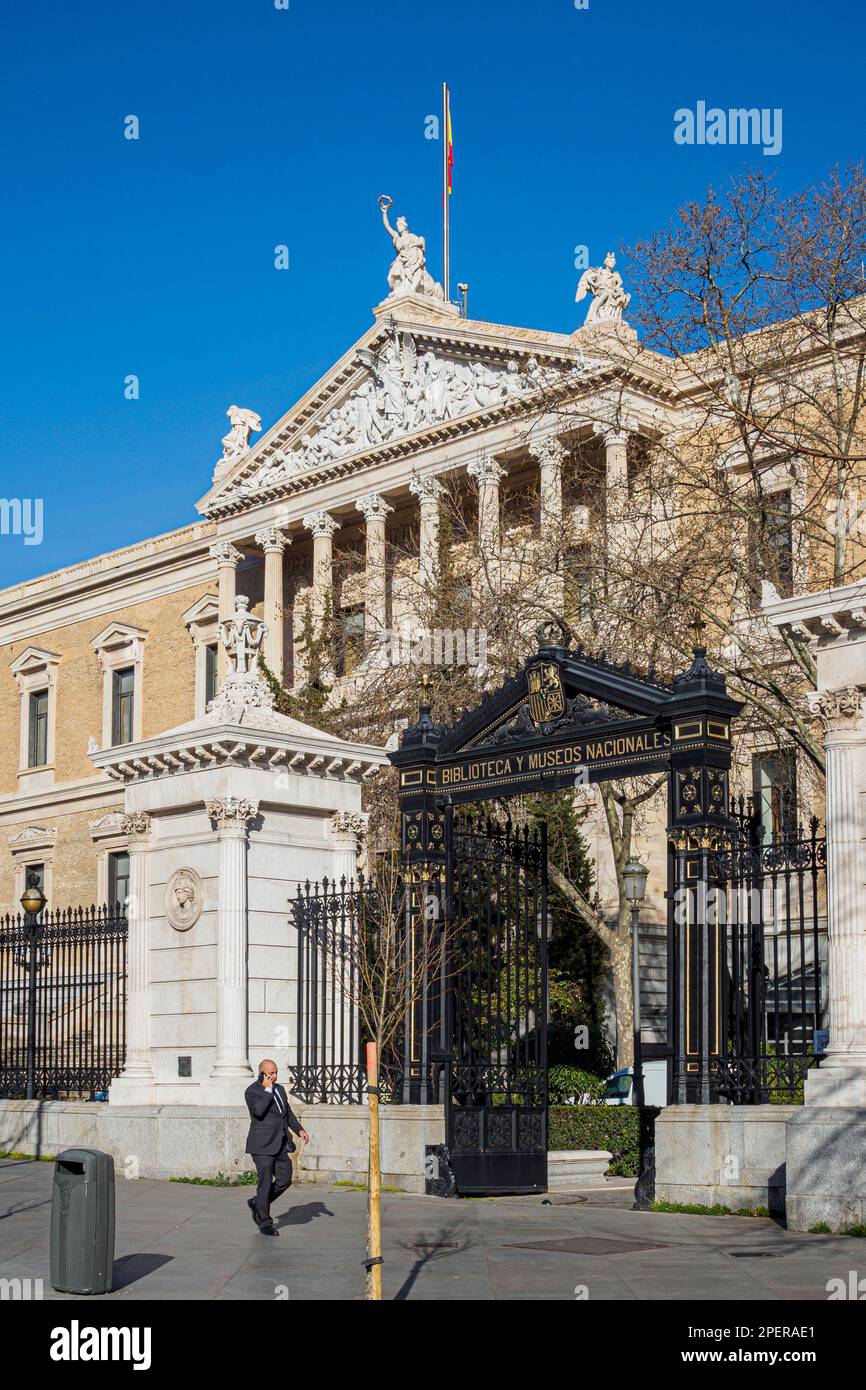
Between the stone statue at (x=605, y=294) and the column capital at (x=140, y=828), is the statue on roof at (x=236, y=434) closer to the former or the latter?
the stone statue at (x=605, y=294)

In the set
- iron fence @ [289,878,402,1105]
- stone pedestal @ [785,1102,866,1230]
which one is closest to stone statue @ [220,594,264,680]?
iron fence @ [289,878,402,1105]

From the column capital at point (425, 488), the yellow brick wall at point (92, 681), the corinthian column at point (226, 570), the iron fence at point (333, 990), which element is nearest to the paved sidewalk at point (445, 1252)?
the iron fence at point (333, 990)

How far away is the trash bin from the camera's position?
33.7ft

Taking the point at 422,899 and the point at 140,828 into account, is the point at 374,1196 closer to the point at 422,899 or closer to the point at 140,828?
the point at 422,899

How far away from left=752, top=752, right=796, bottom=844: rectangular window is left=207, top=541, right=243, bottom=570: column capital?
86.2ft

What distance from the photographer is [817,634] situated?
46.6 feet

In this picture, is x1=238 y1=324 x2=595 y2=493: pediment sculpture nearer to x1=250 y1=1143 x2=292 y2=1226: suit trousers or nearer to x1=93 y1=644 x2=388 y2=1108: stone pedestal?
x1=93 y1=644 x2=388 y2=1108: stone pedestal

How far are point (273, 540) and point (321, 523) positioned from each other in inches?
99.2

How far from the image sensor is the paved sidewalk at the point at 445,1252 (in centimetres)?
1048

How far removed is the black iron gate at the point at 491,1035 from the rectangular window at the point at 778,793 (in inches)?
99.7

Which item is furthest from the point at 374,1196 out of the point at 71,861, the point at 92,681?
the point at 92,681
